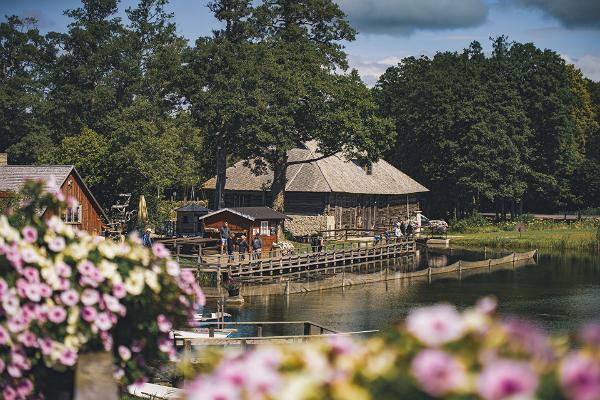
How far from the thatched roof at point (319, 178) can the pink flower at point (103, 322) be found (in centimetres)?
Result: 5648

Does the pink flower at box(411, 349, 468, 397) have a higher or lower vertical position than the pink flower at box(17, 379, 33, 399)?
higher

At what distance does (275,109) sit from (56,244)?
47.0m

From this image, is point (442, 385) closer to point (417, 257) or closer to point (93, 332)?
point (93, 332)

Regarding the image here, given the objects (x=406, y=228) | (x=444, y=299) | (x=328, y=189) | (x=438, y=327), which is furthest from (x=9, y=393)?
(x=406, y=228)

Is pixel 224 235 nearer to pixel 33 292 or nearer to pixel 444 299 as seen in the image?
pixel 444 299

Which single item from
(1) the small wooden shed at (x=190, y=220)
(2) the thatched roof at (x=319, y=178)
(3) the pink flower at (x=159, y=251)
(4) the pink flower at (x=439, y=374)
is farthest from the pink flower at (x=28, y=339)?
(2) the thatched roof at (x=319, y=178)

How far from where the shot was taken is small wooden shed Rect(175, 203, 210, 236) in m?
55.4

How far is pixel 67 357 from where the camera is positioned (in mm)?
7844

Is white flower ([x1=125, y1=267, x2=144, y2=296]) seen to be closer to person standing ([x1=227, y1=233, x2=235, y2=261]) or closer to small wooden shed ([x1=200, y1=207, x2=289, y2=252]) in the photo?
person standing ([x1=227, y1=233, x2=235, y2=261])

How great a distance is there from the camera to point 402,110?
84.9m

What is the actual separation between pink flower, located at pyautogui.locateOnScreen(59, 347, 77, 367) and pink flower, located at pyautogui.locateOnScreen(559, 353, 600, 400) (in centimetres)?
474

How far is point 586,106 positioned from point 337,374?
4044 inches

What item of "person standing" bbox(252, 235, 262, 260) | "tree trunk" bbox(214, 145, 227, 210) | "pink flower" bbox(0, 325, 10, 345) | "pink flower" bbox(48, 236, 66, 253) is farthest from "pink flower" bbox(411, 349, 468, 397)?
"tree trunk" bbox(214, 145, 227, 210)

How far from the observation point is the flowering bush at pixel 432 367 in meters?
4.18
